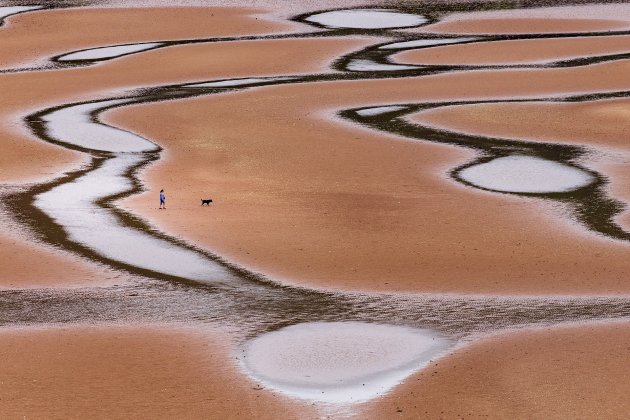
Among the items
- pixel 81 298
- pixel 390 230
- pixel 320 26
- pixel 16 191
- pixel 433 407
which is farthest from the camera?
pixel 320 26

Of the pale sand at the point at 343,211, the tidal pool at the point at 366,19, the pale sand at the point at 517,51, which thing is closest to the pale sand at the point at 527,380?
the pale sand at the point at 343,211

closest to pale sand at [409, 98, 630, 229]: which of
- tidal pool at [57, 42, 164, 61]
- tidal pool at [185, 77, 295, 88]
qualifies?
tidal pool at [185, 77, 295, 88]

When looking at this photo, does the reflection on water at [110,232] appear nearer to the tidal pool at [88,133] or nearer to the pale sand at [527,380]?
the tidal pool at [88,133]

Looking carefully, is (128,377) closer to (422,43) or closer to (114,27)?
(422,43)

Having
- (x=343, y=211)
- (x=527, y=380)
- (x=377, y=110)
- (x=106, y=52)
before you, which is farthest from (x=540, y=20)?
(x=527, y=380)

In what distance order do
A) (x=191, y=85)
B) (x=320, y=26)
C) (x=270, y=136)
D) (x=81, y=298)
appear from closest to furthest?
(x=81, y=298) < (x=270, y=136) < (x=191, y=85) < (x=320, y=26)

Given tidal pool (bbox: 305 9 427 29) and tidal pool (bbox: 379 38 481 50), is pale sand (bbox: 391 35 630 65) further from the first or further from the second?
tidal pool (bbox: 305 9 427 29)

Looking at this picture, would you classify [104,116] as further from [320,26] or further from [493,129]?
[320,26]

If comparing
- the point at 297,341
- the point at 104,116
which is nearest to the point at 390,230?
the point at 297,341
